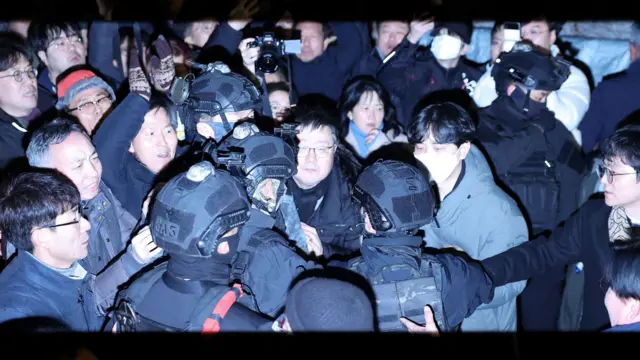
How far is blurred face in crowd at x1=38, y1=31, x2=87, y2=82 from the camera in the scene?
4793 millimetres

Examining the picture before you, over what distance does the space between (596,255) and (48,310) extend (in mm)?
2664

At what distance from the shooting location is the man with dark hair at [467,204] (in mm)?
3330

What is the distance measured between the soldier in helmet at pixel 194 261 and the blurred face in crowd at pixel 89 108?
5.47 feet

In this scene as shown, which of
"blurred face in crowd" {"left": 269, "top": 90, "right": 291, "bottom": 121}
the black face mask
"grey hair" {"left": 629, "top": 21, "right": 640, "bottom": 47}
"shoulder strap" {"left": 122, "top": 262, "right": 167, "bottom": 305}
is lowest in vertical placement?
"shoulder strap" {"left": 122, "top": 262, "right": 167, "bottom": 305}

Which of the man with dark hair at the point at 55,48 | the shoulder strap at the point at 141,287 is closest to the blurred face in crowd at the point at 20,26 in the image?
the man with dark hair at the point at 55,48

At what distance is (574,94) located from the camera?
14.4ft

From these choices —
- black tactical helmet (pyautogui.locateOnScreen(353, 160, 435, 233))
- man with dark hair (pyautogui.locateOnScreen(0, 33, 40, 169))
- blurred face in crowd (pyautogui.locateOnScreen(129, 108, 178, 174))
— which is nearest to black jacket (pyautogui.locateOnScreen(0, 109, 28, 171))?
man with dark hair (pyautogui.locateOnScreen(0, 33, 40, 169))

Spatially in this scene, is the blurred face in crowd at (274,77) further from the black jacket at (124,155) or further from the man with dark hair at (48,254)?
the man with dark hair at (48,254)

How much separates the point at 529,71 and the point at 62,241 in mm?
2888

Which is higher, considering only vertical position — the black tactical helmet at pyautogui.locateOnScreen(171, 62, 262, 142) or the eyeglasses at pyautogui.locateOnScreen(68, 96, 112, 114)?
the black tactical helmet at pyautogui.locateOnScreen(171, 62, 262, 142)

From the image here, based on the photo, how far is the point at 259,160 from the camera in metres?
3.09

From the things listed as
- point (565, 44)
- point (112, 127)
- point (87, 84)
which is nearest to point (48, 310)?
point (112, 127)

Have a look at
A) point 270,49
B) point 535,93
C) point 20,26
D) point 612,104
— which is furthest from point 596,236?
point 20,26

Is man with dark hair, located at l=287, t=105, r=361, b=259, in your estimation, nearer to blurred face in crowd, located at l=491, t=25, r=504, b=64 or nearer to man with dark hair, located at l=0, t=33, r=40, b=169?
blurred face in crowd, located at l=491, t=25, r=504, b=64
